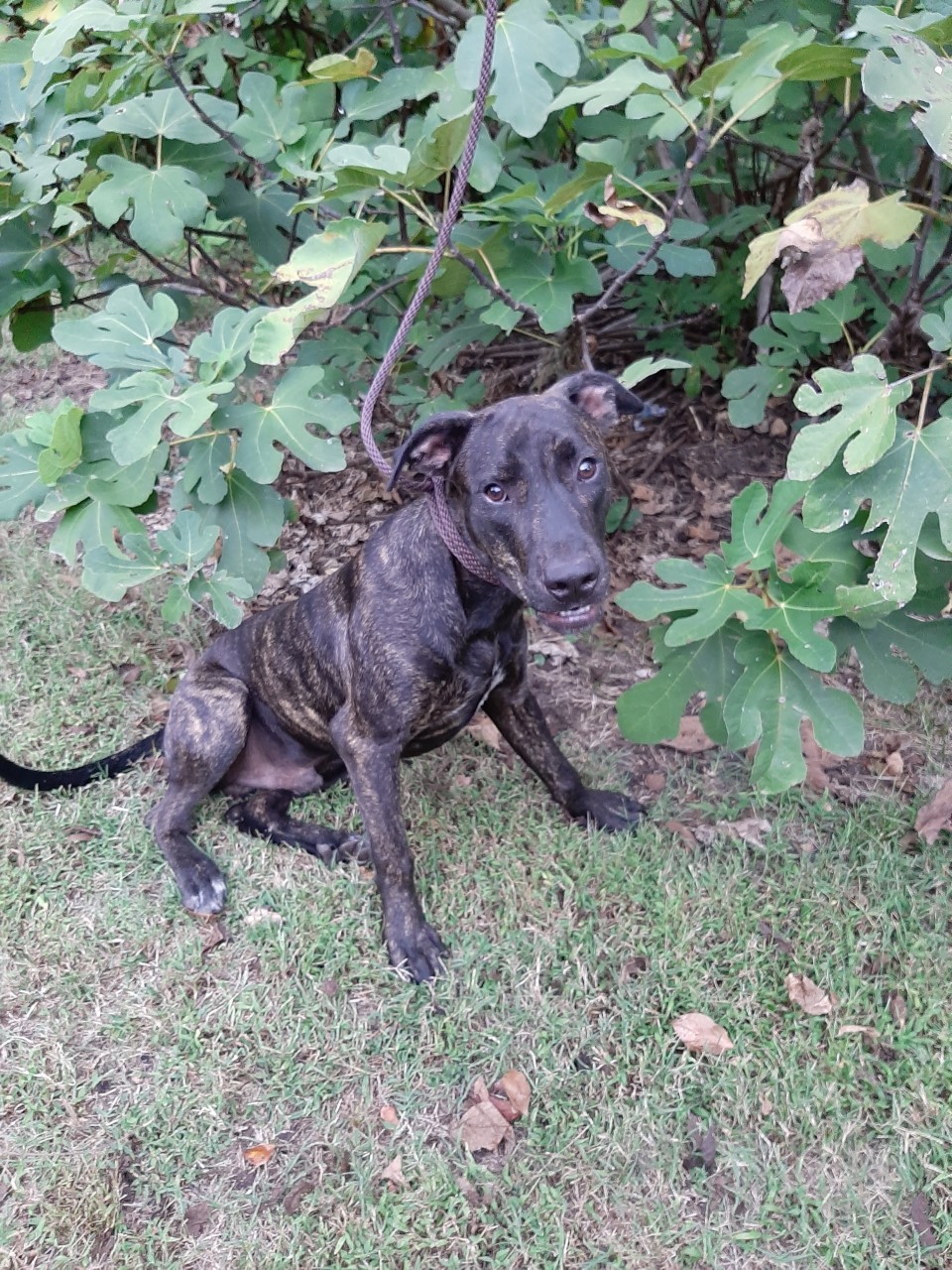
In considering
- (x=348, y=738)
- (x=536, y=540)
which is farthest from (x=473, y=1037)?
(x=536, y=540)

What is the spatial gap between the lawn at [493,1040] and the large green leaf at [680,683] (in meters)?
0.68

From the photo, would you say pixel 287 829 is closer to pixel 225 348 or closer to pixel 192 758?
pixel 192 758

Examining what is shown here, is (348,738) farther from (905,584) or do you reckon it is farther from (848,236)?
(848,236)

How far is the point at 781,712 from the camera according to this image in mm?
2543

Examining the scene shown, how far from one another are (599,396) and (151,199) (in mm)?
1503

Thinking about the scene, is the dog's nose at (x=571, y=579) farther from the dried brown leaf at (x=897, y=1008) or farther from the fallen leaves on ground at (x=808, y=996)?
the dried brown leaf at (x=897, y=1008)

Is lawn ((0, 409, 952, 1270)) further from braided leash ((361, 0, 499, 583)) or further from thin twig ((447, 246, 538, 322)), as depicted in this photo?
thin twig ((447, 246, 538, 322))

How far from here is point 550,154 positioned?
3865mm

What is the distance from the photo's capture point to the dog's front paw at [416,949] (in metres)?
2.96

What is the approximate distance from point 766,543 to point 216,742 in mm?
2006

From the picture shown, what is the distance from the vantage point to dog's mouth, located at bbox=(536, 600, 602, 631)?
8.37ft

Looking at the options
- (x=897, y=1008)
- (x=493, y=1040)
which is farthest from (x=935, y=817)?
(x=493, y=1040)

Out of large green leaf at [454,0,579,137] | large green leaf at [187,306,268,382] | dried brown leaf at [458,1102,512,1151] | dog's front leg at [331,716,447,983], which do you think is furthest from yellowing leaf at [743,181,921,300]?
dried brown leaf at [458,1102,512,1151]

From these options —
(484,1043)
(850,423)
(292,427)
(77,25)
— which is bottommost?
(484,1043)
